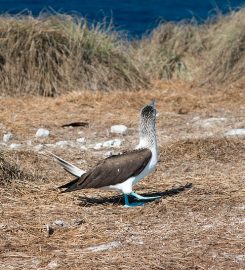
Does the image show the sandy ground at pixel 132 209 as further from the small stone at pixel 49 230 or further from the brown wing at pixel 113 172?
the brown wing at pixel 113 172

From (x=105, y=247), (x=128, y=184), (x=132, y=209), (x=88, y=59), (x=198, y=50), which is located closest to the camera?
(x=105, y=247)

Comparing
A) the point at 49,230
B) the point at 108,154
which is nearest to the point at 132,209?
the point at 49,230

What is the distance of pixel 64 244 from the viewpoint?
22.8 ft

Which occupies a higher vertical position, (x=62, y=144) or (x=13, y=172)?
(x=62, y=144)

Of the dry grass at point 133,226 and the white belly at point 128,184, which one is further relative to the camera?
the white belly at point 128,184

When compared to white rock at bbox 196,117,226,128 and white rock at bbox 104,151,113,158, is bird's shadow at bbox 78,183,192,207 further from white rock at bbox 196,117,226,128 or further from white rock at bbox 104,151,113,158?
white rock at bbox 196,117,226,128

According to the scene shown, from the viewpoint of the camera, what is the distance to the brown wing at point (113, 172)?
796cm

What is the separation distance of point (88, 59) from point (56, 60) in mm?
698

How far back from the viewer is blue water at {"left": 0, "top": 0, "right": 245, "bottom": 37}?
94.8ft

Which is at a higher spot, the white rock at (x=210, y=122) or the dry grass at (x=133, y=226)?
the white rock at (x=210, y=122)

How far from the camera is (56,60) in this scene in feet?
51.2

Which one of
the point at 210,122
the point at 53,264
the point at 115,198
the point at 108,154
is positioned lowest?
the point at 53,264

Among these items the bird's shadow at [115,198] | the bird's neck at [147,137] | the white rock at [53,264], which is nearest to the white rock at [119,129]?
the bird's shadow at [115,198]

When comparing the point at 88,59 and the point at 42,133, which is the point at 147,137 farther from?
the point at 88,59
